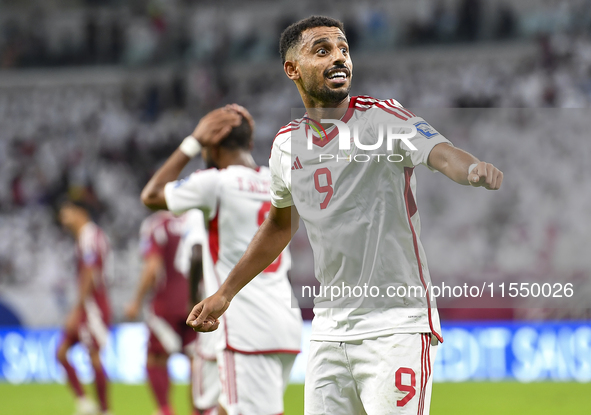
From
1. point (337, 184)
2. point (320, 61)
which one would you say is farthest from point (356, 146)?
point (320, 61)

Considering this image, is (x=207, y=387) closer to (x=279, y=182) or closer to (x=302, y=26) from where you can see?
(x=279, y=182)

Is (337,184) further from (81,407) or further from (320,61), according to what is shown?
(81,407)

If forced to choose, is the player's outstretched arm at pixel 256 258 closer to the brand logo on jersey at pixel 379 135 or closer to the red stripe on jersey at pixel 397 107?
the brand logo on jersey at pixel 379 135

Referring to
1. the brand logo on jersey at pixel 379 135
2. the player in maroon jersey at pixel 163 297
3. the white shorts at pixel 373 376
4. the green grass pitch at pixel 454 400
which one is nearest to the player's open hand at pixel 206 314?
the white shorts at pixel 373 376

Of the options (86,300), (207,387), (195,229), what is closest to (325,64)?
(207,387)

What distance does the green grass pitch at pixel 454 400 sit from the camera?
301 inches

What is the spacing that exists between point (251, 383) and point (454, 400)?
5.13m

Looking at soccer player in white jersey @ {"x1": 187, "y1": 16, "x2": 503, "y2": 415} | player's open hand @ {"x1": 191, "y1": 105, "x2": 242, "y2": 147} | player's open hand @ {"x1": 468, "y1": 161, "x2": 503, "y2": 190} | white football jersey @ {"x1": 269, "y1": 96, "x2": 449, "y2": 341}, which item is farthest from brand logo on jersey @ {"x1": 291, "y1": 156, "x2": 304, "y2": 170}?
player's open hand @ {"x1": 191, "y1": 105, "x2": 242, "y2": 147}

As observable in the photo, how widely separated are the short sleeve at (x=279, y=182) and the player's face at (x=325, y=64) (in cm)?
27

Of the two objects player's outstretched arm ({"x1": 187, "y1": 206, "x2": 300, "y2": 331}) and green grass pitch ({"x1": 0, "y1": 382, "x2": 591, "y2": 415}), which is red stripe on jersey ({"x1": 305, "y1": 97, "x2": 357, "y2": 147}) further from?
green grass pitch ({"x1": 0, "y1": 382, "x2": 591, "y2": 415})

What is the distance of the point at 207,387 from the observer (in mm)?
5090

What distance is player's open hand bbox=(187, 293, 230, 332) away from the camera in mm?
2822

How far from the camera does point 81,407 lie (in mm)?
7980

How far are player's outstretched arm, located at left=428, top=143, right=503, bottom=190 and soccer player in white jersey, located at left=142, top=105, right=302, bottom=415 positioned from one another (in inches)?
70.5
